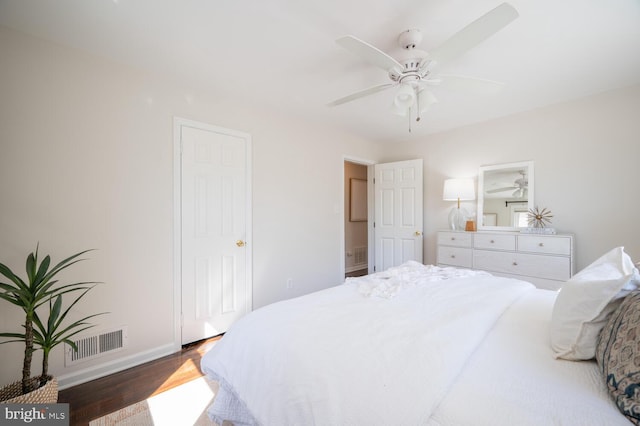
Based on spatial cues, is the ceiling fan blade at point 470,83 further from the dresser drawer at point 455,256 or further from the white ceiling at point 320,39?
the dresser drawer at point 455,256

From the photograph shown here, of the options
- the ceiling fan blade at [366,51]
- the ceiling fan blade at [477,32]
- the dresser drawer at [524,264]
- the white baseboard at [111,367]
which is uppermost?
the ceiling fan blade at [366,51]

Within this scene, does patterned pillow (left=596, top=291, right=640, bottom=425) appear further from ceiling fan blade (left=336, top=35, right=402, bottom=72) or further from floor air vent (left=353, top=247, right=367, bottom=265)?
floor air vent (left=353, top=247, right=367, bottom=265)

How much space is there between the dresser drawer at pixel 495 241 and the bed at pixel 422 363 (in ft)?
5.63

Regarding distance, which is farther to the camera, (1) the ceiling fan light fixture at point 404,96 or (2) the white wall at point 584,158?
(2) the white wall at point 584,158

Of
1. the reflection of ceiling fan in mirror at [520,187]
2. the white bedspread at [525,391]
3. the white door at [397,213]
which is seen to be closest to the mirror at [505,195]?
the reflection of ceiling fan in mirror at [520,187]

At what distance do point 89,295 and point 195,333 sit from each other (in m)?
0.93

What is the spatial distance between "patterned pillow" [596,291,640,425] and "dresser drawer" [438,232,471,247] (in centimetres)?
251

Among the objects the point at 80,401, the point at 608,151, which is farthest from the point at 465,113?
the point at 80,401

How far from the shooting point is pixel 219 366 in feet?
4.10

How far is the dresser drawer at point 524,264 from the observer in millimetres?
2697

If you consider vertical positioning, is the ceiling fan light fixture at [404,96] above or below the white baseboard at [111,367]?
above

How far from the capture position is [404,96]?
6.19 feet

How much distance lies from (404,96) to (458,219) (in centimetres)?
234

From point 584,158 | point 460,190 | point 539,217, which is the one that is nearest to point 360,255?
point 460,190
